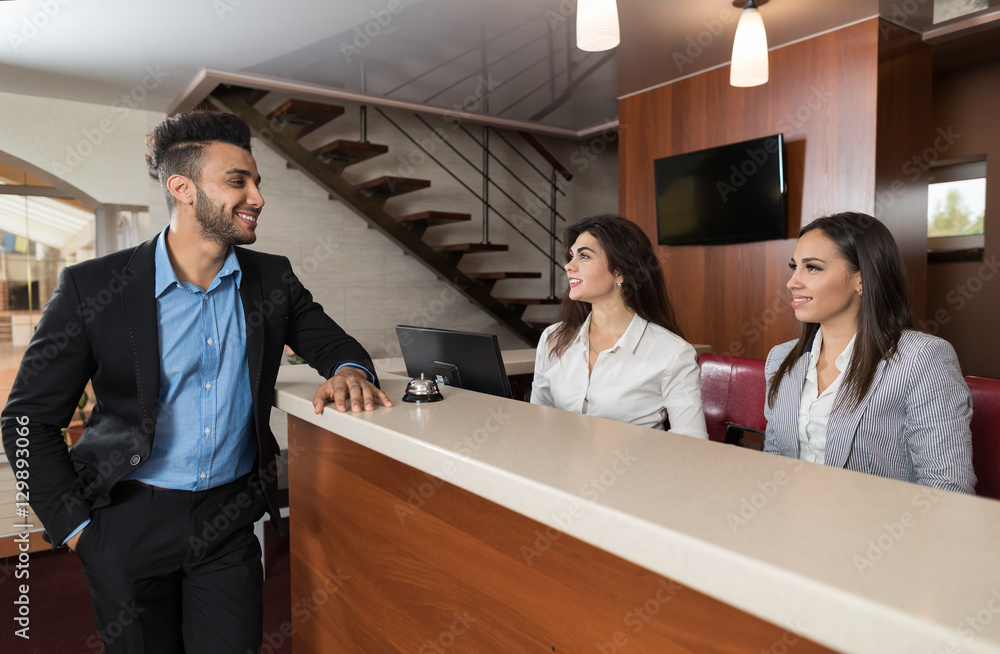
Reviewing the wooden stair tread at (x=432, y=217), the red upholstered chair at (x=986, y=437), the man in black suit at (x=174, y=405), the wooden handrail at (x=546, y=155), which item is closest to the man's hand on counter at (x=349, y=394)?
the man in black suit at (x=174, y=405)

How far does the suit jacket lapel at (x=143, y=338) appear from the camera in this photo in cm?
147

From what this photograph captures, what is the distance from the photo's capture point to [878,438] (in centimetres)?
164

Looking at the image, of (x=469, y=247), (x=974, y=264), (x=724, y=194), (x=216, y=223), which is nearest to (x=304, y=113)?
(x=469, y=247)

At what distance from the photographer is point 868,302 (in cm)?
179

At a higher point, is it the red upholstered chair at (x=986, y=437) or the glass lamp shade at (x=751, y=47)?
the glass lamp shade at (x=751, y=47)

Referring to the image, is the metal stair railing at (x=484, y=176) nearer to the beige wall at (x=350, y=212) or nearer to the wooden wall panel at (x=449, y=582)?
the beige wall at (x=350, y=212)

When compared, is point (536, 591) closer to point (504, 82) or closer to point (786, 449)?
point (786, 449)

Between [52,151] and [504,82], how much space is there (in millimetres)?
3420

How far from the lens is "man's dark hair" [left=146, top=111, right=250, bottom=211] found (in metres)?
1.60

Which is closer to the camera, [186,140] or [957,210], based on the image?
[186,140]

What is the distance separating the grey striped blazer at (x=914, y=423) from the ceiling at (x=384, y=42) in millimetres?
2798

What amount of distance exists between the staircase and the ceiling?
0.33 metres

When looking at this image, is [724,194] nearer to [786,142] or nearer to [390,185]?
[786,142]

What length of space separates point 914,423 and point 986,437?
0.66ft
